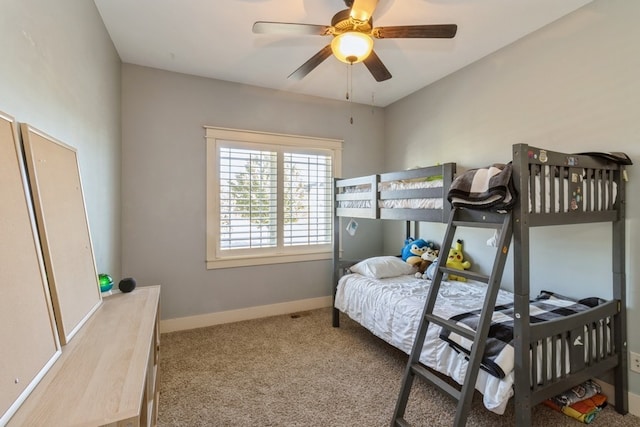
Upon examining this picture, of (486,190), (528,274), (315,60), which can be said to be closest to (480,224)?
(486,190)

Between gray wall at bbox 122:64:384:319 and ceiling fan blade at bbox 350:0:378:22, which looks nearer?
ceiling fan blade at bbox 350:0:378:22

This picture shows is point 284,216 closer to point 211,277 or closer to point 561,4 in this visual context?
point 211,277

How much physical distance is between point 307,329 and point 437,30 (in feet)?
9.23

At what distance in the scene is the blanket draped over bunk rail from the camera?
1.54 metres

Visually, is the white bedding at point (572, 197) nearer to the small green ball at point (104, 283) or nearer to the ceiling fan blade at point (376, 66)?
the ceiling fan blade at point (376, 66)

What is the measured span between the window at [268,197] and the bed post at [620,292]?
2627 mm

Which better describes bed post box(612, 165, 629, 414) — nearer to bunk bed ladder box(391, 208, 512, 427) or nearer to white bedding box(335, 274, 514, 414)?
white bedding box(335, 274, 514, 414)

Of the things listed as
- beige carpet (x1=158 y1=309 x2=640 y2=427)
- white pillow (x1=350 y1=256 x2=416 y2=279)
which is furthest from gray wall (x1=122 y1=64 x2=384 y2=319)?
white pillow (x1=350 y1=256 x2=416 y2=279)

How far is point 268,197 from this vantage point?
3527 mm

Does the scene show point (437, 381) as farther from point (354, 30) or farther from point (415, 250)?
point (354, 30)

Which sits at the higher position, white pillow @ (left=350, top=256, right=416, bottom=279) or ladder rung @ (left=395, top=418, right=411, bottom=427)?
white pillow @ (left=350, top=256, right=416, bottom=279)

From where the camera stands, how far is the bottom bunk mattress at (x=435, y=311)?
162 cm

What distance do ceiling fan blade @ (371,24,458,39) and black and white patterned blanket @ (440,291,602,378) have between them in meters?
1.69

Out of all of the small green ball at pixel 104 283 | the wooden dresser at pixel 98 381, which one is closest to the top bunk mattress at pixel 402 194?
the wooden dresser at pixel 98 381
